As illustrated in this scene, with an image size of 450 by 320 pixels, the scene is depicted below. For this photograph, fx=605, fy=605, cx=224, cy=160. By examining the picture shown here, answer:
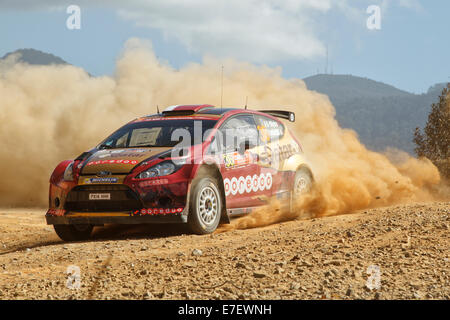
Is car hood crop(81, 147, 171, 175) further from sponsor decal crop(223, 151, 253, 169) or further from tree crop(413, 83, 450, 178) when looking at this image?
tree crop(413, 83, 450, 178)

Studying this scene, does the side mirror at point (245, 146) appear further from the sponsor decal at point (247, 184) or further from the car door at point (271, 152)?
the sponsor decal at point (247, 184)

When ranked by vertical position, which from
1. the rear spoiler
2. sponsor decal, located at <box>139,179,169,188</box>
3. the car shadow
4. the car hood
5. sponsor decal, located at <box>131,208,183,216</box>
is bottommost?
the car shadow

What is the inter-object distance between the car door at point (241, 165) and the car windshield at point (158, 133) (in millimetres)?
347

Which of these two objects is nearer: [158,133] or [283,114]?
[158,133]

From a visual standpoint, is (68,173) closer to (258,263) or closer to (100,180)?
(100,180)

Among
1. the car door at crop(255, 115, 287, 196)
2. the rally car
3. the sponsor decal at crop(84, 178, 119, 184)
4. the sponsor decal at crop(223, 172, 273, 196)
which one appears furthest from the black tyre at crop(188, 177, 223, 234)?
the car door at crop(255, 115, 287, 196)

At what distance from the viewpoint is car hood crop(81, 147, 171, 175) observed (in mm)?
Answer: 7320

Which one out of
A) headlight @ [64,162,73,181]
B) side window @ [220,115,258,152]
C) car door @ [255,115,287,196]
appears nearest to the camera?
headlight @ [64,162,73,181]

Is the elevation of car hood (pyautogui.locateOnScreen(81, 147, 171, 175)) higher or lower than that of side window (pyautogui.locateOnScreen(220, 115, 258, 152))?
lower

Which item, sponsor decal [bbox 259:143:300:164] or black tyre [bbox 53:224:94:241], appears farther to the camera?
sponsor decal [bbox 259:143:300:164]

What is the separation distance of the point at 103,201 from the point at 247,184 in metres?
2.03

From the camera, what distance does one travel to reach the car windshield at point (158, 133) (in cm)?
798

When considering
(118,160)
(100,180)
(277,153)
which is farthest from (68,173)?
(277,153)

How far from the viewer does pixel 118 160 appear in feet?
24.4
